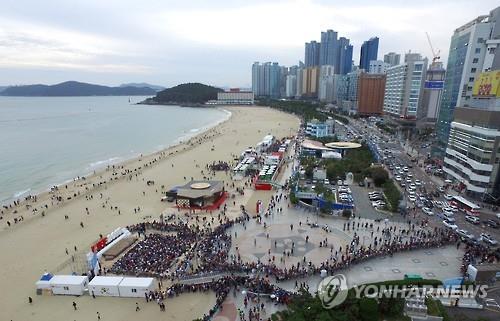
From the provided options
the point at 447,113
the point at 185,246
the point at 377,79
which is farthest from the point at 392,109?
the point at 185,246

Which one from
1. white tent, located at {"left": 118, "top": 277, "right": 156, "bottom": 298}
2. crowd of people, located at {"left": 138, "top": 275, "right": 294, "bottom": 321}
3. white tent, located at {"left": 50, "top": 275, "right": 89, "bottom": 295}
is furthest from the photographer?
white tent, located at {"left": 50, "top": 275, "right": 89, "bottom": 295}

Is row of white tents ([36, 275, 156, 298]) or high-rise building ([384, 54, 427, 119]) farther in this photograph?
high-rise building ([384, 54, 427, 119])

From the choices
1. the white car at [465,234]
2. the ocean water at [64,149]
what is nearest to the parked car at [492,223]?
the white car at [465,234]

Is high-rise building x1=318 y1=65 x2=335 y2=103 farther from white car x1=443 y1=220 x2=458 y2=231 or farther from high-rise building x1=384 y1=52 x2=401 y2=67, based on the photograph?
white car x1=443 y1=220 x2=458 y2=231

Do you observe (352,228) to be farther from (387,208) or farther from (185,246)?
(185,246)

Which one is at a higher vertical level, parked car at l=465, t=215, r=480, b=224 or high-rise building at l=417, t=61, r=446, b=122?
high-rise building at l=417, t=61, r=446, b=122

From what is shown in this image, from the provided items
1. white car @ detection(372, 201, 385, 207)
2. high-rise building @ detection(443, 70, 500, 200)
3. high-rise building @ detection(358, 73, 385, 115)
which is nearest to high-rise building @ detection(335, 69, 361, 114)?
high-rise building @ detection(358, 73, 385, 115)

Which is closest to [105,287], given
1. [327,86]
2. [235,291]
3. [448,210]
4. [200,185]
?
[235,291]
